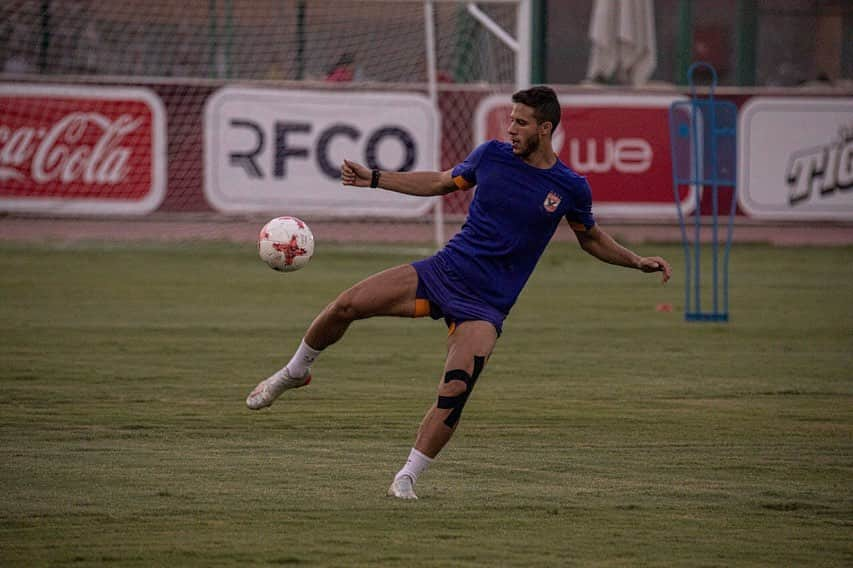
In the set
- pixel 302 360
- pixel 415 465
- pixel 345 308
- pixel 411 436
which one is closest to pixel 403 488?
pixel 415 465

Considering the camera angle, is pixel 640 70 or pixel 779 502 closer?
pixel 779 502

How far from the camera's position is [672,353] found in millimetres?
12758

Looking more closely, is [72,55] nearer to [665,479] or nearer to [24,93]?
[24,93]

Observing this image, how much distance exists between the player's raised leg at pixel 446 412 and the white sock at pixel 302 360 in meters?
1.06

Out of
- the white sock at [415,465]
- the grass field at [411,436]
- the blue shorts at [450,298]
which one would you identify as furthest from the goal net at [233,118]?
the white sock at [415,465]

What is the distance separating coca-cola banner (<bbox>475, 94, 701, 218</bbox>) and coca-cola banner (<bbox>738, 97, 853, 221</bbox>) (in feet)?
3.44

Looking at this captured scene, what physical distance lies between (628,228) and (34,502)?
1607 cm

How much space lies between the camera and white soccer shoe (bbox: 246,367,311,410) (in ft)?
27.6

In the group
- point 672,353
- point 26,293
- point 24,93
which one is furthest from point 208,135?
point 672,353

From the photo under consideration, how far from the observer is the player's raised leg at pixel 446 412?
727 centimetres

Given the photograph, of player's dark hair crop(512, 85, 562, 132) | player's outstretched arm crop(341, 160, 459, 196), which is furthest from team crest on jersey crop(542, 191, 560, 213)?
player's outstretched arm crop(341, 160, 459, 196)

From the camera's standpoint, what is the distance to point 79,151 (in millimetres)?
20141

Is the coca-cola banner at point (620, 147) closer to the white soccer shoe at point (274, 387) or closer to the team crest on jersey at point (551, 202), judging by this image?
the white soccer shoe at point (274, 387)

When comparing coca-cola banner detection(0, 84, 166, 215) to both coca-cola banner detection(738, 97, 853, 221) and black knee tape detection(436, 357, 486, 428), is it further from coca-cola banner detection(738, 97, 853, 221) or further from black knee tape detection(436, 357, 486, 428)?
black knee tape detection(436, 357, 486, 428)
